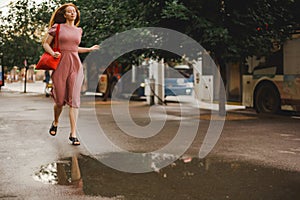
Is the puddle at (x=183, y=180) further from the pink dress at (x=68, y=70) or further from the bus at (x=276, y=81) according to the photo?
the bus at (x=276, y=81)

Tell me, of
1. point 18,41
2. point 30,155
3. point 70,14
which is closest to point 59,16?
point 70,14

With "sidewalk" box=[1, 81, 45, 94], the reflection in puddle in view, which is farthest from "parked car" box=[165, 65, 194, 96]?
the reflection in puddle

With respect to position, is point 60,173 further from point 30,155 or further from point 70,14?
point 70,14

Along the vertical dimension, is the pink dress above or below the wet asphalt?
→ above

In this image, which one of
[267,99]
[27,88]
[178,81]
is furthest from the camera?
[27,88]

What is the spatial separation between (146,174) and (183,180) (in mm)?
500

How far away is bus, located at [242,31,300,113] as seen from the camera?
41.3 feet

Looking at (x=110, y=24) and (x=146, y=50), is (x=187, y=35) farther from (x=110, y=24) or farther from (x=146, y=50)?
(x=110, y=24)

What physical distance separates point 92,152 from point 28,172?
1.55 metres

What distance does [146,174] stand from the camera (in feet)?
17.5

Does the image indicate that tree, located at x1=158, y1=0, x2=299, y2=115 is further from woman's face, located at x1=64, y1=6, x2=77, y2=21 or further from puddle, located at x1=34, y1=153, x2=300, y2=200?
puddle, located at x1=34, y1=153, x2=300, y2=200

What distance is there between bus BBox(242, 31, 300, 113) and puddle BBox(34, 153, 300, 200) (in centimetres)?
708

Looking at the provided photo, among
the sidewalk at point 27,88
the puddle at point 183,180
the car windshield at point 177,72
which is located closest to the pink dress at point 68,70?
the puddle at point 183,180

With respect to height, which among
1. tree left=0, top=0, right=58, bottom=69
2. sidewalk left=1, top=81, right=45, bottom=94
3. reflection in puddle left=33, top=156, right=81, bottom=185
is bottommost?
reflection in puddle left=33, top=156, right=81, bottom=185
